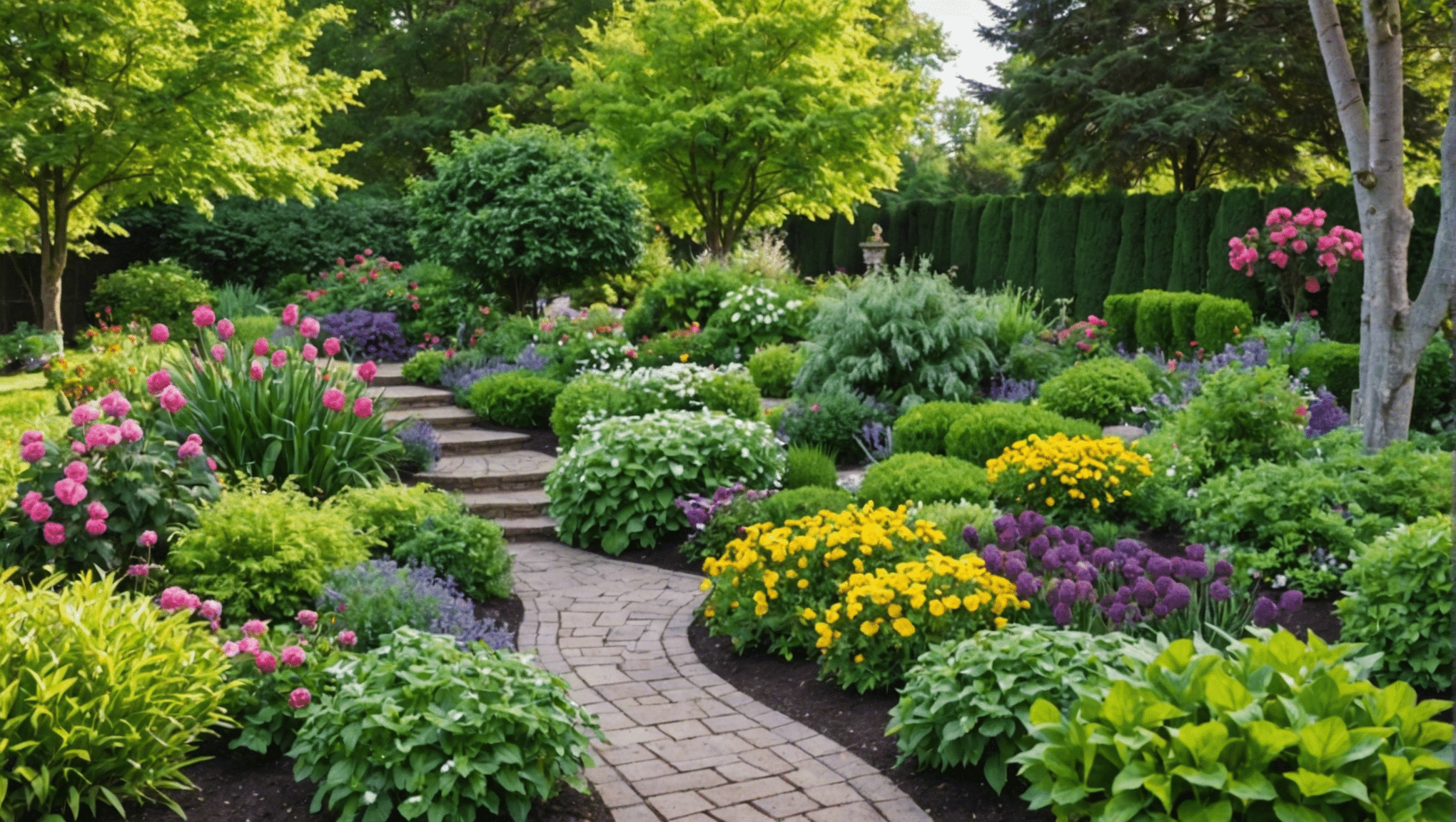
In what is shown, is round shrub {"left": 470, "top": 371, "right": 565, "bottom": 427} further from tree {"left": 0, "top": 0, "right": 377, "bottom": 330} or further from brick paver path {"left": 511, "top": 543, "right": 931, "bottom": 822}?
tree {"left": 0, "top": 0, "right": 377, "bottom": 330}

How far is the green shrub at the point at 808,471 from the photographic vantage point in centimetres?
746

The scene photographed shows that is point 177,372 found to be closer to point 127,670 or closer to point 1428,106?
point 127,670

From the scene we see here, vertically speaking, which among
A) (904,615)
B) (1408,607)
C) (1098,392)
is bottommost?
(904,615)

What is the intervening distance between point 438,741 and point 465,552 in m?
2.42

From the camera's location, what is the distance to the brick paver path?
3.50m

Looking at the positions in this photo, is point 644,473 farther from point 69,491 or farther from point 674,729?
point 69,491

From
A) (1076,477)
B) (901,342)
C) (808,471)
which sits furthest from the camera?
(901,342)

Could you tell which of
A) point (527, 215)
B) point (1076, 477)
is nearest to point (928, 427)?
point (1076, 477)

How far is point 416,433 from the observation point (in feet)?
27.7

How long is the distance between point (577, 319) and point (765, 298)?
2.07 m

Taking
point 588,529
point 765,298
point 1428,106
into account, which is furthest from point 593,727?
point 1428,106

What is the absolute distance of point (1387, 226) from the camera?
21.0ft

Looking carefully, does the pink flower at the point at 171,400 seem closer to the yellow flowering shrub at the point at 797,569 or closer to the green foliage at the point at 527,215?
the yellow flowering shrub at the point at 797,569

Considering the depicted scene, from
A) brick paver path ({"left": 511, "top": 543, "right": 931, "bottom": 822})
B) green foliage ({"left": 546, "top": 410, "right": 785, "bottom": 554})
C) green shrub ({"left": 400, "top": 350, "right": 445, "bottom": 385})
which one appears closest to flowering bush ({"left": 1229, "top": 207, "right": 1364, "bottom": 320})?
green foliage ({"left": 546, "top": 410, "right": 785, "bottom": 554})
